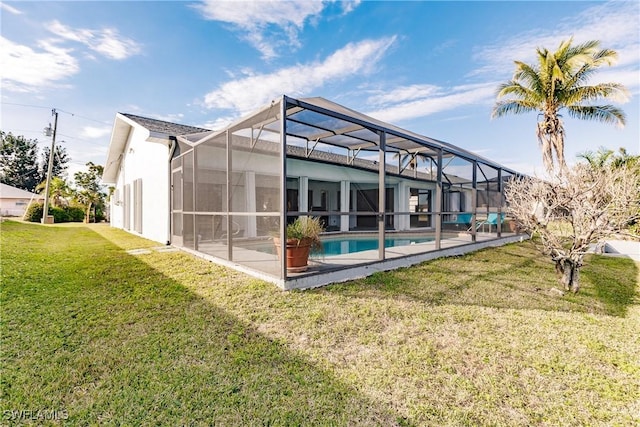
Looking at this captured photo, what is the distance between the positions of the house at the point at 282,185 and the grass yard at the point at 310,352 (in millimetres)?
1166

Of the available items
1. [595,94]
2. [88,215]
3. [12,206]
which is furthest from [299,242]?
[12,206]

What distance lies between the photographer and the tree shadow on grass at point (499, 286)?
4883 millimetres

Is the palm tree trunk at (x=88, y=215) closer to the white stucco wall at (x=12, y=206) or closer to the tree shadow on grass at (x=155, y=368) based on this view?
the white stucco wall at (x=12, y=206)

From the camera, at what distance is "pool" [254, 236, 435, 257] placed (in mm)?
6784

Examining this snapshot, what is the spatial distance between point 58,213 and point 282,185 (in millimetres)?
26124

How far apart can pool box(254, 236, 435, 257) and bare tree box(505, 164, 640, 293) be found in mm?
3948

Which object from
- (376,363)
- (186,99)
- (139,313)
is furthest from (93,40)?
(376,363)

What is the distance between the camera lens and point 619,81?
1423cm

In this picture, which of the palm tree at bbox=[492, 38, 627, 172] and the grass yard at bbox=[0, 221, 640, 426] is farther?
Answer: the palm tree at bbox=[492, 38, 627, 172]

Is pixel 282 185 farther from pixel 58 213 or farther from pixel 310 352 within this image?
pixel 58 213

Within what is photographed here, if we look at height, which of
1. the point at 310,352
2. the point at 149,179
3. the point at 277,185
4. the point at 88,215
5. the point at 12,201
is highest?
the point at 149,179

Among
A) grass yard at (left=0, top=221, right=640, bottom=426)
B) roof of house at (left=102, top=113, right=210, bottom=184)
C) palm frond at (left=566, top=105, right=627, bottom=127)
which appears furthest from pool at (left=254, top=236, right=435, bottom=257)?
palm frond at (left=566, top=105, right=627, bottom=127)

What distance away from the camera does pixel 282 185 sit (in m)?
4.68

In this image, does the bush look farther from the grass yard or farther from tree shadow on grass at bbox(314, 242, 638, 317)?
tree shadow on grass at bbox(314, 242, 638, 317)
